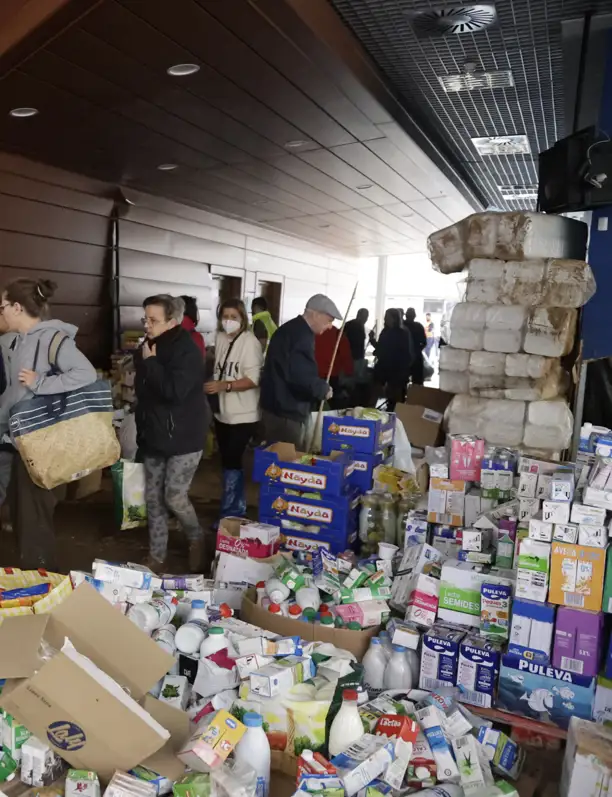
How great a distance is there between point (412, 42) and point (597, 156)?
1.22m

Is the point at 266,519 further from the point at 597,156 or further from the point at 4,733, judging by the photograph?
the point at 597,156

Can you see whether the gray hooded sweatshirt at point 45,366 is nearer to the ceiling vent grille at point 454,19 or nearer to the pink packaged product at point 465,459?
the pink packaged product at point 465,459

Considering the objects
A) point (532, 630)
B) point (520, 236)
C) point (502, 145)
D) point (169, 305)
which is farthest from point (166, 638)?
point (502, 145)

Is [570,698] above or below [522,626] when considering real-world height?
below

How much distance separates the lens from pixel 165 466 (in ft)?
11.4

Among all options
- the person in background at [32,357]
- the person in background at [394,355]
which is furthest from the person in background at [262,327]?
the person in background at [32,357]

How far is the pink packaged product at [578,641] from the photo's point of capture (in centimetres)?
208

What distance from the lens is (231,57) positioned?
337cm

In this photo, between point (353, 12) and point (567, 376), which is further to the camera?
point (567, 376)

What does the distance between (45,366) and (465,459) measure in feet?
6.21

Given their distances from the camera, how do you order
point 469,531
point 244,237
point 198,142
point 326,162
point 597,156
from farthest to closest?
point 244,237 → point 326,162 → point 198,142 → point 597,156 → point 469,531

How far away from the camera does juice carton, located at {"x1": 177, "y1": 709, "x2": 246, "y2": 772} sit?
1608 millimetres

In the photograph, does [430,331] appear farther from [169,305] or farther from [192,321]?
[169,305]

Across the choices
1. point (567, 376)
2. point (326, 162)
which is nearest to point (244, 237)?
point (326, 162)
